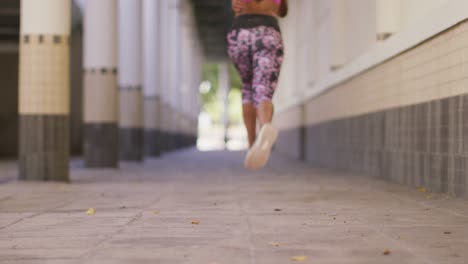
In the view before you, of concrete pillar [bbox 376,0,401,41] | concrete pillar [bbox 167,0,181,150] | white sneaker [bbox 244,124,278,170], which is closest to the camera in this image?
white sneaker [bbox 244,124,278,170]

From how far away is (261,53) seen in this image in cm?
593

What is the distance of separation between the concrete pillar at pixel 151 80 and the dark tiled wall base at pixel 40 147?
11658mm

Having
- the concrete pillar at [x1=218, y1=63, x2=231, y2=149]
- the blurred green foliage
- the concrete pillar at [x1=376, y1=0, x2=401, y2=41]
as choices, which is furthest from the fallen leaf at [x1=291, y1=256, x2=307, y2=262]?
the blurred green foliage

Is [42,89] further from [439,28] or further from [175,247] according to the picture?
→ [175,247]

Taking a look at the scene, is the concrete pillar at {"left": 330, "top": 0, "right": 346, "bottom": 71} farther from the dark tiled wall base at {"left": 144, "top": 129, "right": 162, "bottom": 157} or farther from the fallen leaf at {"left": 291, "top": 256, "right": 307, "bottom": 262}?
the fallen leaf at {"left": 291, "top": 256, "right": 307, "bottom": 262}

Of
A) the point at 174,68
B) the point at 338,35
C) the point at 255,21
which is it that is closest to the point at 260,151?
the point at 255,21

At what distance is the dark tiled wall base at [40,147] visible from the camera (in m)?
8.34

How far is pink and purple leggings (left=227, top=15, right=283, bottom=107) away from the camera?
5.90m

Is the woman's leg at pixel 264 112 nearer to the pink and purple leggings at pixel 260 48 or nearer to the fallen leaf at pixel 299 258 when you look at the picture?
the pink and purple leggings at pixel 260 48

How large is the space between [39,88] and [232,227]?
4.89 m

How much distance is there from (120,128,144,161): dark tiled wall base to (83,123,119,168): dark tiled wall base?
10.3 ft

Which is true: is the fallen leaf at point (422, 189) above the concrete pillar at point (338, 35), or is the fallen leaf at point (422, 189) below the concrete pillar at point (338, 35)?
below

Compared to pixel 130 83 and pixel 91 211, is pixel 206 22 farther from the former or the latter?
pixel 91 211

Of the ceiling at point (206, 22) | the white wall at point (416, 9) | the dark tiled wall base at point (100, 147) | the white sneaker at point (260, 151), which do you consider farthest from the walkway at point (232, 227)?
the ceiling at point (206, 22)
